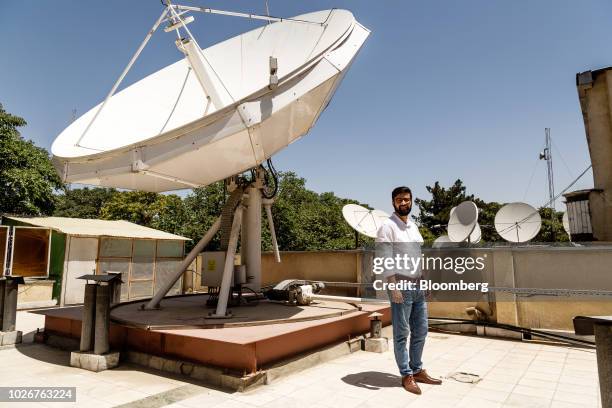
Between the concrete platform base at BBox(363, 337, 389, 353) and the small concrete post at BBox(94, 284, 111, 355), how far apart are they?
4005mm

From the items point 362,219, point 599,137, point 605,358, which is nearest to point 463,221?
point 362,219

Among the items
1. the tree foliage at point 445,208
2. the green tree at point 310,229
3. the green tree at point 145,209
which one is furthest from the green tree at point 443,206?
the green tree at point 145,209

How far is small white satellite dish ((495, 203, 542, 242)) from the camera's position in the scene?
1277 centimetres

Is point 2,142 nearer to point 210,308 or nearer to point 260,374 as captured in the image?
point 210,308

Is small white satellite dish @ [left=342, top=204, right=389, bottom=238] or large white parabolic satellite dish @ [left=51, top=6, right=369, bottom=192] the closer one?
large white parabolic satellite dish @ [left=51, top=6, right=369, bottom=192]

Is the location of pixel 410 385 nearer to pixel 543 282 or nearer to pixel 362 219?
pixel 543 282

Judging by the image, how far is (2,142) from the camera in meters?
17.8

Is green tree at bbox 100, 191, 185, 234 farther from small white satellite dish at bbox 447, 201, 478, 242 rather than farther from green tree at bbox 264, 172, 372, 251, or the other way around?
small white satellite dish at bbox 447, 201, 478, 242

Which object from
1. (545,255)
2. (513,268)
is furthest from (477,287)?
(545,255)

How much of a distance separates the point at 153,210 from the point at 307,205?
14974 millimetres

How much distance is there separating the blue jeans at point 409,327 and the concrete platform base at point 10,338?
681cm

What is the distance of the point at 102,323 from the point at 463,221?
33.4 feet

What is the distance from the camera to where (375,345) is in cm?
641

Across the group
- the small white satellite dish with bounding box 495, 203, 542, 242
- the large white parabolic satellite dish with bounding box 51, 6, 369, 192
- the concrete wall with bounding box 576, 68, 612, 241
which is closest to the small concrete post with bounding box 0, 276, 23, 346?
the large white parabolic satellite dish with bounding box 51, 6, 369, 192
